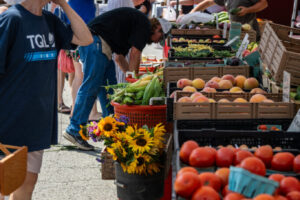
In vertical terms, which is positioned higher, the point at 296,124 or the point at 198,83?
the point at 198,83

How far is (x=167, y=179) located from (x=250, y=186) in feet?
7.32

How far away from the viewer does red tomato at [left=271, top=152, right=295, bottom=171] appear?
2.18 metres

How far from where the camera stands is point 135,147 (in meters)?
3.51

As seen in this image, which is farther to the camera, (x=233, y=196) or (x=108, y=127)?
(x=108, y=127)

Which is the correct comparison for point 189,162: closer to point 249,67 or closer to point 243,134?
point 243,134

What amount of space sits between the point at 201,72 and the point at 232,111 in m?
1.42

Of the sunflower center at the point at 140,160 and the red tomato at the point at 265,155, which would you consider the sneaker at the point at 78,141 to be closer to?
the sunflower center at the point at 140,160

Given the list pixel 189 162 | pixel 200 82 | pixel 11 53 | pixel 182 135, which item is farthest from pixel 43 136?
pixel 200 82

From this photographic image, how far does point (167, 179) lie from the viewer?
3.95m

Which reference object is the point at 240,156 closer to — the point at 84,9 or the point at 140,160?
the point at 140,160

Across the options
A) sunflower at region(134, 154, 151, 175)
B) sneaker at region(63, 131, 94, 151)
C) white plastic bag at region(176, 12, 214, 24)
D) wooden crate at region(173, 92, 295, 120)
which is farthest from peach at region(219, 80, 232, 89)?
white plastic bag at region(176, 12, 214, 24)

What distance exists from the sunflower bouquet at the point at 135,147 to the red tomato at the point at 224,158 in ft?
4.44

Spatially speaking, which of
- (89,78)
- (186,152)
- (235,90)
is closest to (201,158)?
(186,152)

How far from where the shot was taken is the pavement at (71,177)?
4.37 metres
